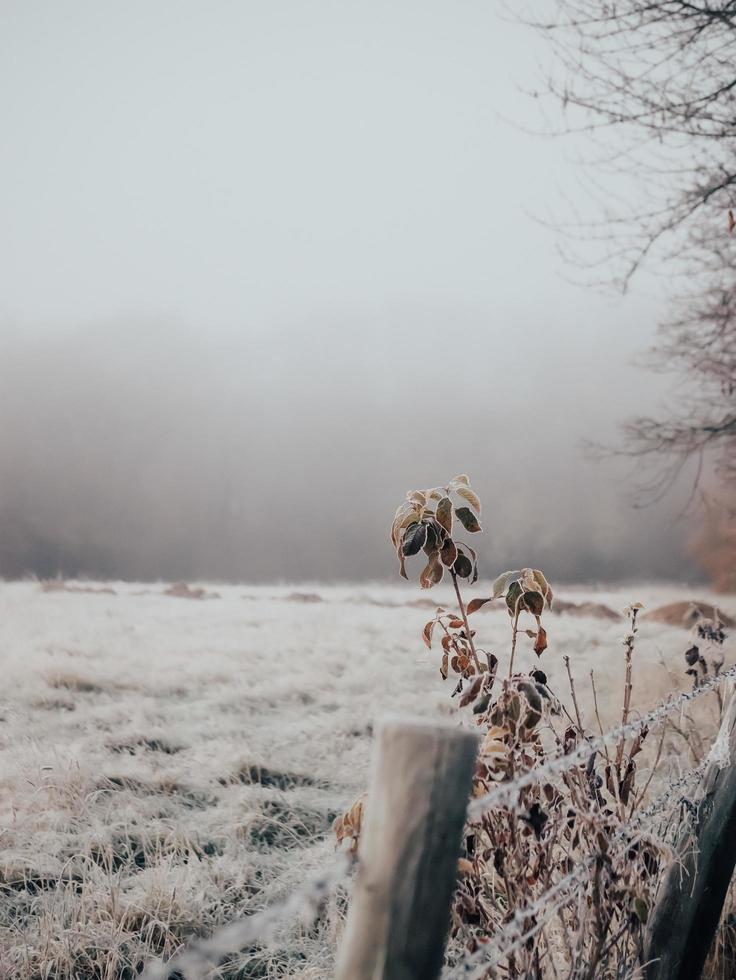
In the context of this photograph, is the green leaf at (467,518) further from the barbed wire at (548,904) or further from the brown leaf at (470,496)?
the barbed wire at (548,904)

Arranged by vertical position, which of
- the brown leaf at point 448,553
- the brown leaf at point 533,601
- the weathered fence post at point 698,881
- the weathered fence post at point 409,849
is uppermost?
the brown leaf at point 448,553

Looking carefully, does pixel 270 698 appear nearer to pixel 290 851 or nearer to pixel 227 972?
pixel 290 851

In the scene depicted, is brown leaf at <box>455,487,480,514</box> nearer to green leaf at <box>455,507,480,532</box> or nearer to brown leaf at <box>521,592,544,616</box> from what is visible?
green leaf at <box>455,507,480,532</box>

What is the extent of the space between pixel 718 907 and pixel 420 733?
6.21 ft

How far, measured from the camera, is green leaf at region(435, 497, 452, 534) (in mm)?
2285

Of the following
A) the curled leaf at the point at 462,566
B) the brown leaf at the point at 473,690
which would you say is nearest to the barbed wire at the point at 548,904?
the brown leaf at the point at 473,690

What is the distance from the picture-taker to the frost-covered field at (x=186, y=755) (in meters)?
3.30

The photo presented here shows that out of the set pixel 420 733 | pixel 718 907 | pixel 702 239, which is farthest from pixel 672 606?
pixel 420 733

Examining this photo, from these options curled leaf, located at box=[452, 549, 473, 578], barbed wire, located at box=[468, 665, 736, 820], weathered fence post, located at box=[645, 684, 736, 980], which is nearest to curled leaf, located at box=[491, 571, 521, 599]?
curled leaf, located at box=[452, 549, 473, 578]

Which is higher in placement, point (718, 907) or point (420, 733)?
point (420, 733)

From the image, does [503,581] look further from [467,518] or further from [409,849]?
[409,849]

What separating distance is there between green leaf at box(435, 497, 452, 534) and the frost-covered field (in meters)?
0.70

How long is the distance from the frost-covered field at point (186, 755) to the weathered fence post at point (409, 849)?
1.50m

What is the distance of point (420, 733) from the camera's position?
3.78 ft
